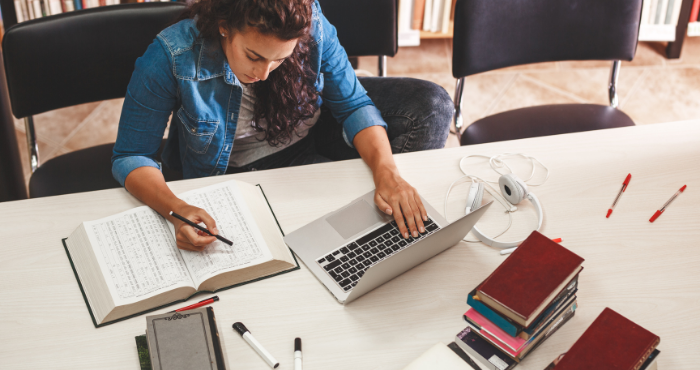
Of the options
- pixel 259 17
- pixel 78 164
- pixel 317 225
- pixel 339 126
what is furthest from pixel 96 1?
pixel 317 225

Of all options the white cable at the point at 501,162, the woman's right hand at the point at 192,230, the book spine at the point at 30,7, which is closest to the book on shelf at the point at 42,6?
the book spine at the point at 30,7

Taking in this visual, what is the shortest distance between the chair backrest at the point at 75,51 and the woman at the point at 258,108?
268 mm

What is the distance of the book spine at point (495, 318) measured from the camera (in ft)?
2.58

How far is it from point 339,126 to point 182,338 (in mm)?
857

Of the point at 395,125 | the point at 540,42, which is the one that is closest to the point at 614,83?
the point at 540,42

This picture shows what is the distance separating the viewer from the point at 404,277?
0.97m

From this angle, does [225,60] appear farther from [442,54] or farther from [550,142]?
[442,54]

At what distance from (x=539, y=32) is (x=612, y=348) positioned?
1.22 metres

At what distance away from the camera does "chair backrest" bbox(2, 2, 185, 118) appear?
137cm

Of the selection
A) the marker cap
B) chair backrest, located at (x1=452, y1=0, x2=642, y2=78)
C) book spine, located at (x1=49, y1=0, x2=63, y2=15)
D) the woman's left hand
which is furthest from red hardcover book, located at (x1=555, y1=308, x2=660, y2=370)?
book spine, located at (x1=49, y1=0, x2=63, y2=15)

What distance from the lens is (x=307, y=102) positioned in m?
1.38

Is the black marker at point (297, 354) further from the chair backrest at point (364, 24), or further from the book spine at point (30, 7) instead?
the book spine at point (30, 7)

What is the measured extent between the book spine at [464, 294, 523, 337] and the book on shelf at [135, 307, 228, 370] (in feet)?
1.25

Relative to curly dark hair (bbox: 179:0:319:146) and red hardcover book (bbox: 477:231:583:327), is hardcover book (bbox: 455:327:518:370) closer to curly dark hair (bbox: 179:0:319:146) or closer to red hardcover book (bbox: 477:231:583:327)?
red hardcover book (bbox: 477:231:583:327)
